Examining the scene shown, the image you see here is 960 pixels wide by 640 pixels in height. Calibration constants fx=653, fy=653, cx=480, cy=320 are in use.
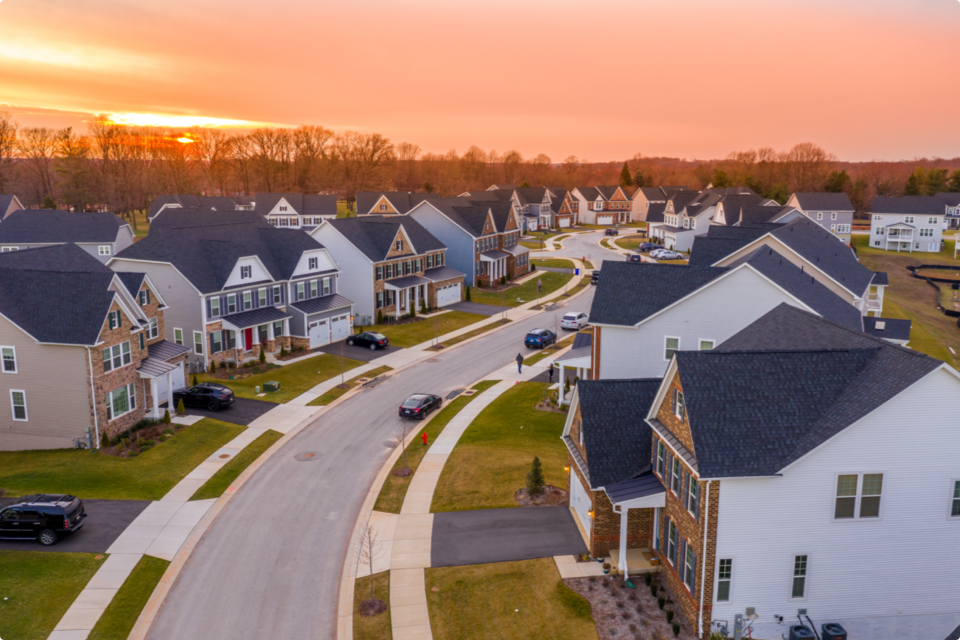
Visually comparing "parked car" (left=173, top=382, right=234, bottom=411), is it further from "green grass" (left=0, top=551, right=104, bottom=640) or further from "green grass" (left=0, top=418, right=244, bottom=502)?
"green grass" (left=0, top=551, right=104, bottom=640)

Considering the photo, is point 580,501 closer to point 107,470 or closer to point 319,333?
point 107,470

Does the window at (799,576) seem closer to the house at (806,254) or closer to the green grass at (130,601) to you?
the green grass at (130,601)

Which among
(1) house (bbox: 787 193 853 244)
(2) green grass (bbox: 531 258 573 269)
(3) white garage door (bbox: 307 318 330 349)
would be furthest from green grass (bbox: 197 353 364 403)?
(1) house (bbox: 787 193 853 244)

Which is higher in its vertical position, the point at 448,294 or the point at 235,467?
the point at 448,294

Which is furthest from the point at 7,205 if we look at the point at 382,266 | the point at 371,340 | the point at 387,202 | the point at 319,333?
the point at 371,340

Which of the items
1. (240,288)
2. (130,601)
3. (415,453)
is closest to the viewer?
(130,601)

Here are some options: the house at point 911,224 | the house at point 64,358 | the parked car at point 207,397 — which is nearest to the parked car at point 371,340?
the parked car at point 207,397
